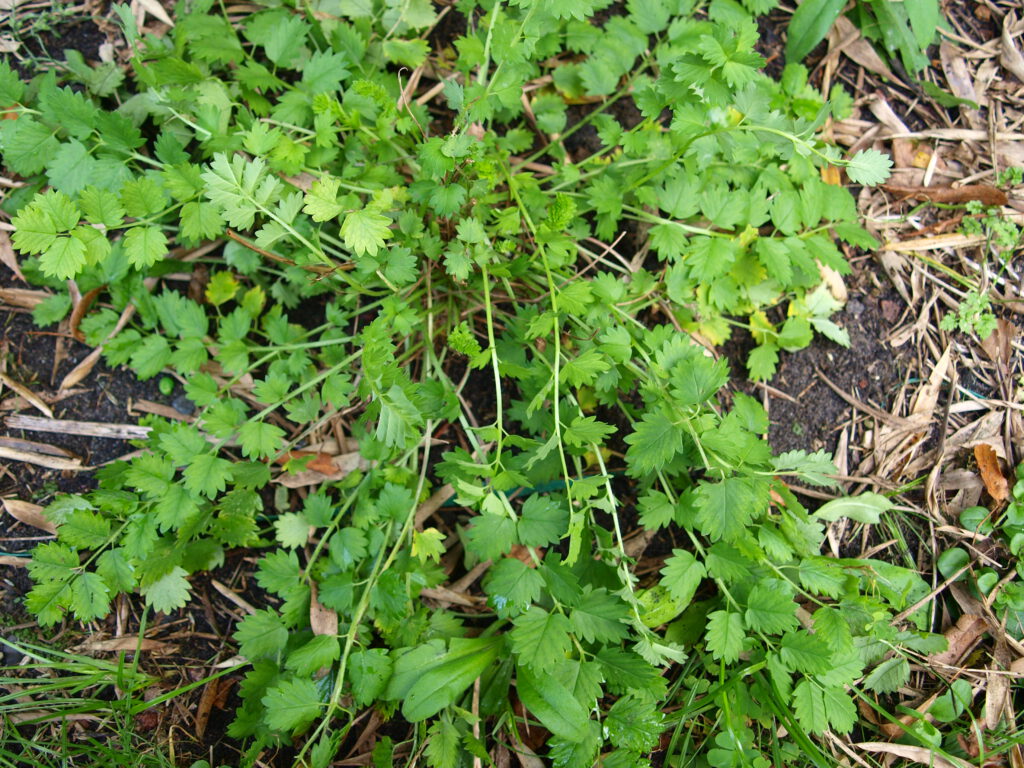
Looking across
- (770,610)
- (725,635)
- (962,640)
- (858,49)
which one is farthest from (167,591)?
(858,49)

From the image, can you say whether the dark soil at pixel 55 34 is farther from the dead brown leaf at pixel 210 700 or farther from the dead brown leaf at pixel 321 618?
the dead brown leaf at pixel 210 700

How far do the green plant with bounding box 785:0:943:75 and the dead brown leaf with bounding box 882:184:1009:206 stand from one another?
415 mm

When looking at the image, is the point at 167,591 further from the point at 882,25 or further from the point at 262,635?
the point at 882,25

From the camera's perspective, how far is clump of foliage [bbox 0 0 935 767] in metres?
1.84

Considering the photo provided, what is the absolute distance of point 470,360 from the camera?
198 centimetres

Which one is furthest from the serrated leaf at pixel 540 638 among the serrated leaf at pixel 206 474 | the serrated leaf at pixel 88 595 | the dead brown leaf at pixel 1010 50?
the dead brown leaf at pixel 1010 50

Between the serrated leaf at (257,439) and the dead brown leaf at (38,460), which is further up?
the serrated leaf at (257,439)

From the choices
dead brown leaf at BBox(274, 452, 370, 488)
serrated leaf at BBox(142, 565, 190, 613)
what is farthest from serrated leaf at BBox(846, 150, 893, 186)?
serrated leaf at BBox(142, 565, 190, 613)

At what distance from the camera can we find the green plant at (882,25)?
2.46 m

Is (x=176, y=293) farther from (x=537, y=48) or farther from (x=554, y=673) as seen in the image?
(x=554, y=673)

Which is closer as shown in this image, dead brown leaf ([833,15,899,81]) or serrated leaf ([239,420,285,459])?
serrated leaf ([239,420,285,459])

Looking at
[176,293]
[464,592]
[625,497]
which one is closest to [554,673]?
[464,592]

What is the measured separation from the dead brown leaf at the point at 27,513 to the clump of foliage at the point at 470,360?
0.16m

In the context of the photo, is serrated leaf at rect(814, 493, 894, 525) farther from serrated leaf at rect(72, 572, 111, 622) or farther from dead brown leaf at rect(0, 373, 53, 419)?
dead brown leaf at rect(0, 373, 53, 419)
